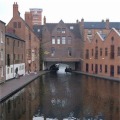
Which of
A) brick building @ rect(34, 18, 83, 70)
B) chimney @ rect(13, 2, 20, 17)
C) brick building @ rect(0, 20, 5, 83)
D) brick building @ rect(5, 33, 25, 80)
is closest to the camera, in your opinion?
brick building @ rect(0, 20, 5, 83)

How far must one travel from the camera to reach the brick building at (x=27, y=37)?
2537 inches

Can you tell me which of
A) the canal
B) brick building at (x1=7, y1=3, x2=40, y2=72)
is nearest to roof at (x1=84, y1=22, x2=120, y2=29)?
brick building at (x1=7, y1=3, x2=40, y2=72)

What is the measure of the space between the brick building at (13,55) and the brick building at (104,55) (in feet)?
59.9

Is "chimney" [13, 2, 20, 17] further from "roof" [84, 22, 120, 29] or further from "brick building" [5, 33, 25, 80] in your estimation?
"roof" [84, 22, 120, 29]

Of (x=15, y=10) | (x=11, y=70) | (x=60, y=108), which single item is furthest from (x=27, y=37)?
(x=60, y=108)

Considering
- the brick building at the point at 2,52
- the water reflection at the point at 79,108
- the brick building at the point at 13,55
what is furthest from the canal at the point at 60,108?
the brick building at the point at 13,55

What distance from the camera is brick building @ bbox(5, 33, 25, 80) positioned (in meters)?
46.1

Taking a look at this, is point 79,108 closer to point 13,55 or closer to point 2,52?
point 2,52

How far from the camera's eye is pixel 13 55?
5059 centimetres

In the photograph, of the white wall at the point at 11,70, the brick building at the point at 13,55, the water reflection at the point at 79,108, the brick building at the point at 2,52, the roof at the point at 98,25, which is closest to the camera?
the water reflection at the point at 79,108

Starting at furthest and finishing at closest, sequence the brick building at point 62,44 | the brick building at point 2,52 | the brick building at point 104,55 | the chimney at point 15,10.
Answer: the brick building at point 62,44
the chimney at point 15,10
the brick building at point 104,55
the brick building at point 2,52

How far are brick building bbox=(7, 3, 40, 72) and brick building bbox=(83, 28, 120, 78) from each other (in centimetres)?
1399

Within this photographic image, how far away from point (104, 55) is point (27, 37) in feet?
61.8

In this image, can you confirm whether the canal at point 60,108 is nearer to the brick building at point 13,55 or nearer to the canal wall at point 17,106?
the canal wall at point 17,106
